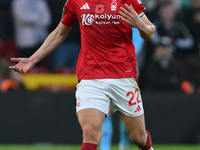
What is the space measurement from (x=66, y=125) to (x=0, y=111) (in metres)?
1.23

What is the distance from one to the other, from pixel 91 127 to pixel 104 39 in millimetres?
964

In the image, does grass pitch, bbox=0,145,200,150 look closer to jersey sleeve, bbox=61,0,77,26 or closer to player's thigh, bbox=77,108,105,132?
jersey sleeve, bbox=61,0,77,26

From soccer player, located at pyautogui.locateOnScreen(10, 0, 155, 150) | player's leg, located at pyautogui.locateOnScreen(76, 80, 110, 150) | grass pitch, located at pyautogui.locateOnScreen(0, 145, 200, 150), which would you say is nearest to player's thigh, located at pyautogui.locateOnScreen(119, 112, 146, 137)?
soccer player, located at pyautogui.locateOnScreen(10, 0, 155, 150)

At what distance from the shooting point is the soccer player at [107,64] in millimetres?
5781

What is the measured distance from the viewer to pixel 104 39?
589 centimetres

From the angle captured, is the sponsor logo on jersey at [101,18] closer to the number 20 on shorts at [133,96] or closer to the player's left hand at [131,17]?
the player's left hand at [131,17]

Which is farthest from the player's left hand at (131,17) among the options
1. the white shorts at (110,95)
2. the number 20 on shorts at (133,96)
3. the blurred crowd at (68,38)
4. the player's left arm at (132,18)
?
the blurred crowd at (68,38)

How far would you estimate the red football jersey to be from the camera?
230 inches

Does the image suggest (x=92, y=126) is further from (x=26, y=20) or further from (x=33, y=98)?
(x=26, y=20)

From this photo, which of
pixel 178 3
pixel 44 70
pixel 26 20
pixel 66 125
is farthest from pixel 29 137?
pixel 178 3

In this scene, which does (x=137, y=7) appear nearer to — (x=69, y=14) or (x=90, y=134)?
(x=69, y=14)

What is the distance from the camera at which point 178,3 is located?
40.1 feet

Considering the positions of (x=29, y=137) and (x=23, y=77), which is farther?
(x=23, y=77)

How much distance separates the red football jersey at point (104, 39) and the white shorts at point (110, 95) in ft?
0.25
